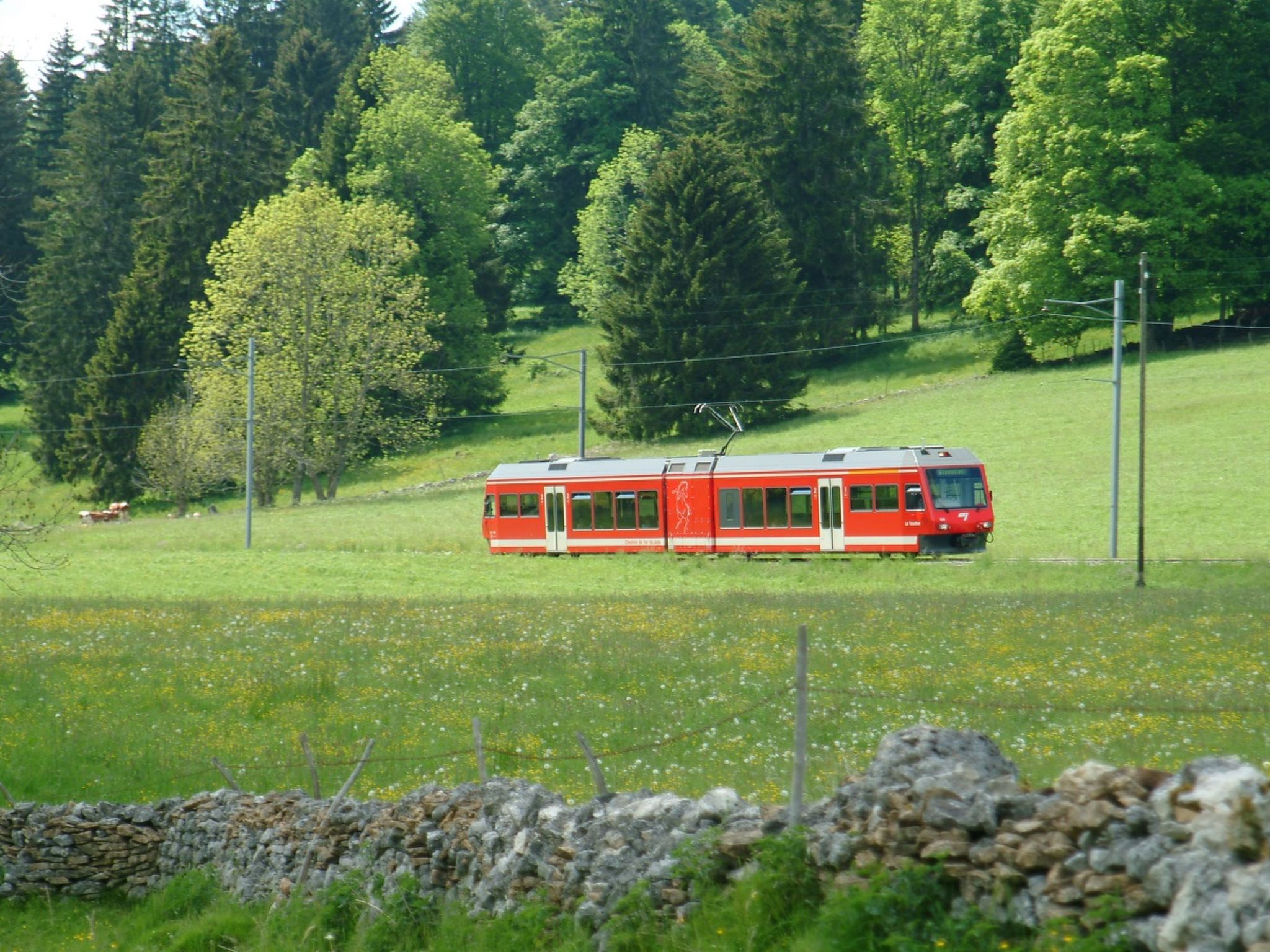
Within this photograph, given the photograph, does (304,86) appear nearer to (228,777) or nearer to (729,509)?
(729,509)

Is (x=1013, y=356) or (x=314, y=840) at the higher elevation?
(x=1013, y=356)

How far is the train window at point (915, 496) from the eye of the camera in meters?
36.8

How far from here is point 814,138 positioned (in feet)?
263

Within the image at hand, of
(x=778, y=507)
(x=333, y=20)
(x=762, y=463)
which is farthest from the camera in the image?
(x=333, y=20)

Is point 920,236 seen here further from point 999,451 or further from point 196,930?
point 196,930

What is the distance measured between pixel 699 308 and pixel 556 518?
2681cm

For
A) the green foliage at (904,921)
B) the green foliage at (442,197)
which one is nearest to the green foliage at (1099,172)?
the green foliage at (442,197)

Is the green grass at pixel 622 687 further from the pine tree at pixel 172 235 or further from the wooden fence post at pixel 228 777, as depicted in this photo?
the pine tree at pixel 172 235

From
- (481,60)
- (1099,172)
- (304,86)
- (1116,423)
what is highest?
(481,60)

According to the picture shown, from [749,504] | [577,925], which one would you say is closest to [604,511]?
[749,504]

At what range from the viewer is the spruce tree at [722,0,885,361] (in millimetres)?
79438

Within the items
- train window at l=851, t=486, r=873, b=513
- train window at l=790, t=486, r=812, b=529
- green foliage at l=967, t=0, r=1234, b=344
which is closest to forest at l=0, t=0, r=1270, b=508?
green foliage at l=967, t=0, r=1234, b=344

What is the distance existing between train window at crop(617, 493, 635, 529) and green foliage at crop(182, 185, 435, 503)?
83.7 feet

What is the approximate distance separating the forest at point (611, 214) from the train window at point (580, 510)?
19.6 meters
